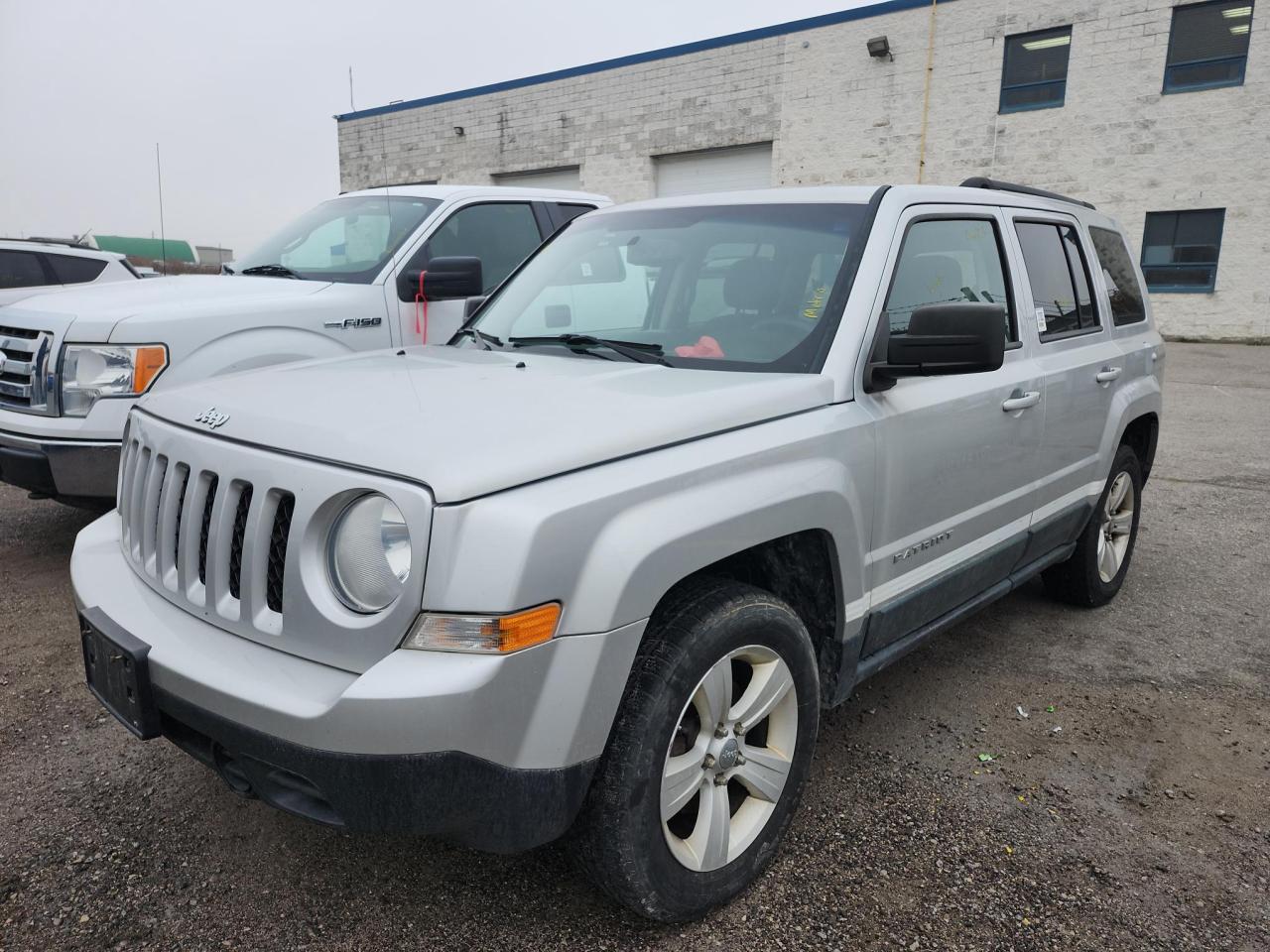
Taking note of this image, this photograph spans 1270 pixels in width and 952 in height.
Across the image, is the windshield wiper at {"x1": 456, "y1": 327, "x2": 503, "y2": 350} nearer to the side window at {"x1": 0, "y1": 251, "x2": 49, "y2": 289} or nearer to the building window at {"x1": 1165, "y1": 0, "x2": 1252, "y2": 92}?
the side window at {"x1": 0, "y1": 251, "x2": 49, "y2": 289}

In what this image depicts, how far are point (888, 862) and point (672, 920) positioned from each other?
0.69 meters

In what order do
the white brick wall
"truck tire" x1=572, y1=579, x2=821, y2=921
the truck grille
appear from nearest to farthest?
"truck tire" x1=572, y1=579, x2=821, y2=921 < the truck grille < the white brick wall

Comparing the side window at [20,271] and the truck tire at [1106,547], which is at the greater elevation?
the side window at [20,271]

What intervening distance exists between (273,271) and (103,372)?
1475 millimetres

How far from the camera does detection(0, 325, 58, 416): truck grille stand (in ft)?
13.6

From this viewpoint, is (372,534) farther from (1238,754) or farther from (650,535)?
(1238,754)

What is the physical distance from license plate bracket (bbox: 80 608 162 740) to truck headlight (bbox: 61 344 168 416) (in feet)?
7.26

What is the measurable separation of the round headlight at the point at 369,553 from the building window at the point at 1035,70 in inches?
811

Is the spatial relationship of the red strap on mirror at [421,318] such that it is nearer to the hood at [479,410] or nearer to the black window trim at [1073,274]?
the hood at [479,410]

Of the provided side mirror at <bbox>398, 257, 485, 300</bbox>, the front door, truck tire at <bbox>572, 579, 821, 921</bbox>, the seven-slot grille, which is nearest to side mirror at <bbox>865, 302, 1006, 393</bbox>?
truck tire at <bbox>572, 579, 821, 921</bbox>

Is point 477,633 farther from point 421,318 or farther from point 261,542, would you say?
point 421,318

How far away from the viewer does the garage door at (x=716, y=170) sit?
22078mm

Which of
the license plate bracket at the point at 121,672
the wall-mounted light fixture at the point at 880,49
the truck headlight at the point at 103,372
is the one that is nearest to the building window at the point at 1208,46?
the wall-mounted light fixture at the point at 880,49

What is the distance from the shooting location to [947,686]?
363 cm
